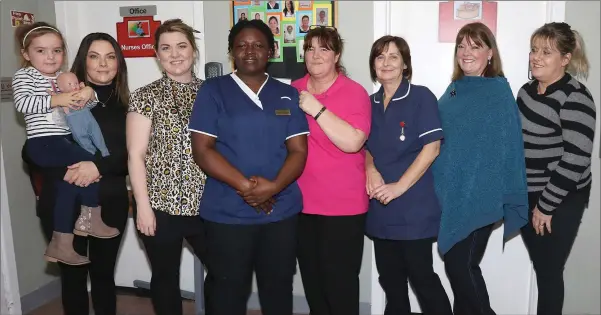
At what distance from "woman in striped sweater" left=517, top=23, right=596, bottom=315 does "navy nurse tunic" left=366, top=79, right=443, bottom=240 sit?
1.41 ft

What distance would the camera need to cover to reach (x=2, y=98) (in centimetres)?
238

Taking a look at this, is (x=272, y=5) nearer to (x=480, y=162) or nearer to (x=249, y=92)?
(x=249, y=92)

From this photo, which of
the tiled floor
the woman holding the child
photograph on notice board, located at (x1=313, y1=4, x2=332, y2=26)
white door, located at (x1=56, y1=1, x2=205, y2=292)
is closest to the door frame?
the tiled floor

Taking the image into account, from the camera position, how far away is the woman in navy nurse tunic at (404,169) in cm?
198

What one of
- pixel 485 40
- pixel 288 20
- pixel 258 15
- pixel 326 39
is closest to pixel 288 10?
pixel 288 20

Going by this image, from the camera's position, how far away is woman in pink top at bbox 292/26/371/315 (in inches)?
78.0

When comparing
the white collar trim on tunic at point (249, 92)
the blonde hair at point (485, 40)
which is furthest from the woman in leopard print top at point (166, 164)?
the blonde hair at point (485, 40)

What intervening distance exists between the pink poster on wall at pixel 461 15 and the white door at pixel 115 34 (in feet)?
4.52

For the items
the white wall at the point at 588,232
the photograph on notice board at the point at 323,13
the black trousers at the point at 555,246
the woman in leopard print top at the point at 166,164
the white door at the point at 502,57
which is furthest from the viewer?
the photograph on notice board at the point at 323,13

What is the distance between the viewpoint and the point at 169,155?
1901 millimetres

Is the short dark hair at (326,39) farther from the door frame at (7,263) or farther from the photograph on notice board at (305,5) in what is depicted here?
the door frame at (7,263)

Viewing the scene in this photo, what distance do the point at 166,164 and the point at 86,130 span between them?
389 millimetres

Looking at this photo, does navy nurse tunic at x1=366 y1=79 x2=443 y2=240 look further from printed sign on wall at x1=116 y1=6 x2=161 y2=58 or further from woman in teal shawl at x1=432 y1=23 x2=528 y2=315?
printed sign on wall at x1=116 y1=6 x2=161 y2=58

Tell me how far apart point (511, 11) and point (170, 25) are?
1761mm
